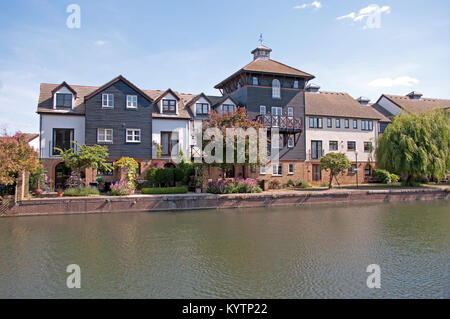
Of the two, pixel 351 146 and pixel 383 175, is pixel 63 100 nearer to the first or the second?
pixel 351 146

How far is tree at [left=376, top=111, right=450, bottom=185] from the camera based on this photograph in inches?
1200

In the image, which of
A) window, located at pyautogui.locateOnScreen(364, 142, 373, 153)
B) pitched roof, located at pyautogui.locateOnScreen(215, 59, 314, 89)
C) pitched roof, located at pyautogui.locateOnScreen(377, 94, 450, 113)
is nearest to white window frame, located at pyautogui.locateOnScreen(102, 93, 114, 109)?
pitched roof, located at pyautogui.locateOnScreen(215, 59, 314, 89)

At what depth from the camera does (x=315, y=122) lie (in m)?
35.3

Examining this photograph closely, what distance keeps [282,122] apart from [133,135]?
13514 millimetres

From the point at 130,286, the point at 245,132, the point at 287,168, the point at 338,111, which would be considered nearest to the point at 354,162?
the point at 338,111

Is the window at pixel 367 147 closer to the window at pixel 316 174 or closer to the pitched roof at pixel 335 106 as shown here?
the pitched roof at pixel 335 106

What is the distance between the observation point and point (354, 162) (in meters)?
36.5

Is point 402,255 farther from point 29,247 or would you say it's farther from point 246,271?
point 29,247

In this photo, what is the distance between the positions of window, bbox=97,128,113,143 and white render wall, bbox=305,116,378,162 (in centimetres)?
1909

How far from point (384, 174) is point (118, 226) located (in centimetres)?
2848

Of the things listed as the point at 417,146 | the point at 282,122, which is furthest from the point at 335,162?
the point at 417,146

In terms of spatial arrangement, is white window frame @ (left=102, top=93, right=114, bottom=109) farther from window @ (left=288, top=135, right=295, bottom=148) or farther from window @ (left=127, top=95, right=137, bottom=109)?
window @ (left=288, top=135, right=295, bottom=148)

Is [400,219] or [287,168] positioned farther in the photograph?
[287,168]

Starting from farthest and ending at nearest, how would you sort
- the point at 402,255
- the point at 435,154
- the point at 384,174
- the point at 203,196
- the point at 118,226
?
1. the point at 384,174
2. the point at 435,154
3. the point at 203,196
4. the point at 118,226
5. the point at 402,255
